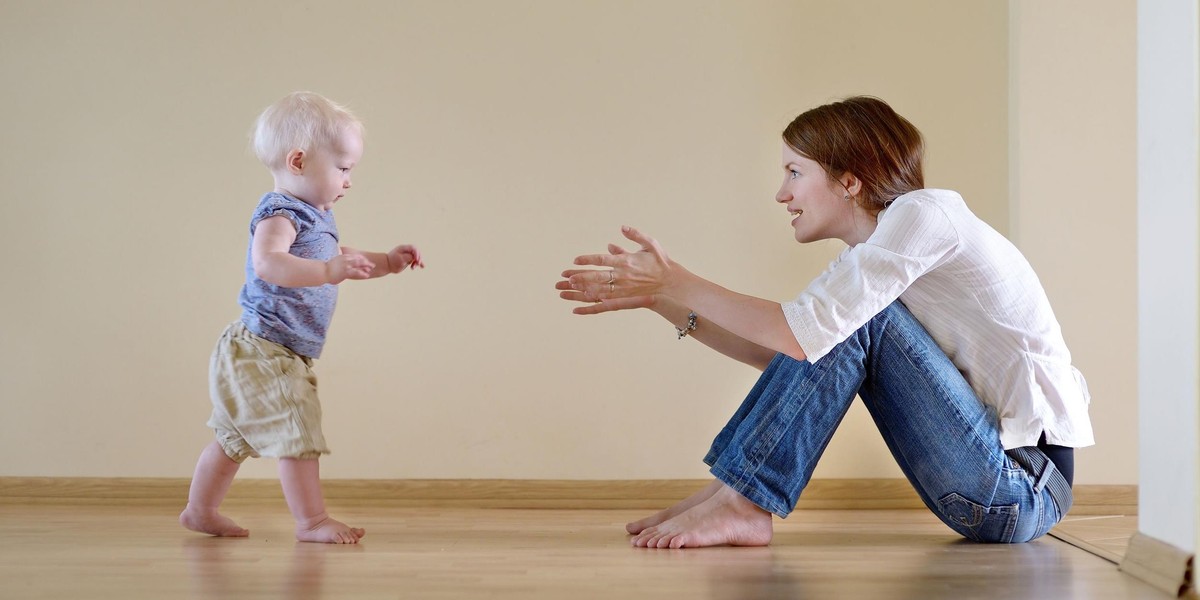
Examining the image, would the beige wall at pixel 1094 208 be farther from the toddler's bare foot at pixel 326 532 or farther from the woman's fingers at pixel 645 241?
the toddler's bare foot at pixel 326 532

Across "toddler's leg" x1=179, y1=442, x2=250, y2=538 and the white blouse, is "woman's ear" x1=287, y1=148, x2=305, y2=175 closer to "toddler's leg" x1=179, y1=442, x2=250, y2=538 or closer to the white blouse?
"toddler's leg" x1=179, y1=442, x2=250, y2=538

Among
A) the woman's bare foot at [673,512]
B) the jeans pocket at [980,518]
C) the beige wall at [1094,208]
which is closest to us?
the jeans pocket at [980,518]

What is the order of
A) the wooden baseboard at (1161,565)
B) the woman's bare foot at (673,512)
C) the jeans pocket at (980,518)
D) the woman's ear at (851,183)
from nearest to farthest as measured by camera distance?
1. the wooden baseboard at (1161,565)
2. the jeans pocket at (980,518)
3. the woman's ear at (851,183)
4. the woman's bare foot at (673,512)

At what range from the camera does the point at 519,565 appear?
59.9 inches

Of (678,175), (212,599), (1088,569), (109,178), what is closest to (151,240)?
(109,178)

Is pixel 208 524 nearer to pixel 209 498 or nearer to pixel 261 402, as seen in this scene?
pixel 209 498

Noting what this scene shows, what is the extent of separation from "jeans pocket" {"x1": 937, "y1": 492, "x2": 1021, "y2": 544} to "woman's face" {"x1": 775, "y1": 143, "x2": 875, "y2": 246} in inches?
18.5

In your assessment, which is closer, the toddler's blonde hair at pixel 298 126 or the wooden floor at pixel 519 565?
the wooden floor at pixel 519 565

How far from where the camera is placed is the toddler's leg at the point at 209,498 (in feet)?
6.09

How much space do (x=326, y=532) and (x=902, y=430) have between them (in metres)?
0.97

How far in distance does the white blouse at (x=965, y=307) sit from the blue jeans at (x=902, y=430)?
5 cm

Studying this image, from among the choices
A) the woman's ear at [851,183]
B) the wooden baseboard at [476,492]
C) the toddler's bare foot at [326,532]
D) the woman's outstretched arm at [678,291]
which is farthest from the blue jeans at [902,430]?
the wooden baseboard at [476,492]

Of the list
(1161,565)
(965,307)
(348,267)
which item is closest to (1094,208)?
(965,307)

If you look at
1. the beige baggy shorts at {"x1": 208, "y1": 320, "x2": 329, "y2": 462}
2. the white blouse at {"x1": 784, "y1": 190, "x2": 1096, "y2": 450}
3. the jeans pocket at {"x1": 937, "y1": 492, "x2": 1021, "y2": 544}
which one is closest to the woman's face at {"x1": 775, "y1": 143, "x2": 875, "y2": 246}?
the white blouse at {"x1": 784, "y1": 190, "x2": 1096, "y2": 450}
